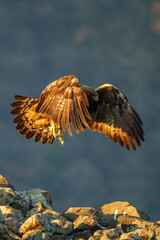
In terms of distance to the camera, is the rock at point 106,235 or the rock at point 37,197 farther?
the rock at point 37,197

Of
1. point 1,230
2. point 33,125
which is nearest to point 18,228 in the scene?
point 1,230

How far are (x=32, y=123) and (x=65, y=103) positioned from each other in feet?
8.58

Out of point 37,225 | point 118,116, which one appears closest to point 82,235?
point 37,225

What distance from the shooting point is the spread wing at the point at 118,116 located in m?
10.7

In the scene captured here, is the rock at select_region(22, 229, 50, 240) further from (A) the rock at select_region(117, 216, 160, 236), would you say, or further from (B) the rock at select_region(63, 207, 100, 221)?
(A) the rock at select_region(117, 216, 160, 236)

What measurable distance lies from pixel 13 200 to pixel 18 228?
5.42 ft

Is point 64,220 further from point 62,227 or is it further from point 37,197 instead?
point 37,197

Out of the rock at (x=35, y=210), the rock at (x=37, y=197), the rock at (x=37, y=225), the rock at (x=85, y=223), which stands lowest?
the rock at (x=37, y=225)

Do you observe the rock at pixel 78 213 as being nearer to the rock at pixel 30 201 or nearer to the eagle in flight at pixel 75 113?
the rock at pixel 30 201

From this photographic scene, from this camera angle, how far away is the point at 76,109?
731 cm

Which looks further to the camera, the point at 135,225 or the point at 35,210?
the point at 35,210

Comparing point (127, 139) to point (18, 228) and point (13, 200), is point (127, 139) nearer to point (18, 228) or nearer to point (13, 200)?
point (13, 200)

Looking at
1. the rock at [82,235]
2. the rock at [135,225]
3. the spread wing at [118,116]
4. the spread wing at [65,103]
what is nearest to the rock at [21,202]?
the rock at [82,235]

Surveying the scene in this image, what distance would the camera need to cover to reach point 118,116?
10.8m
